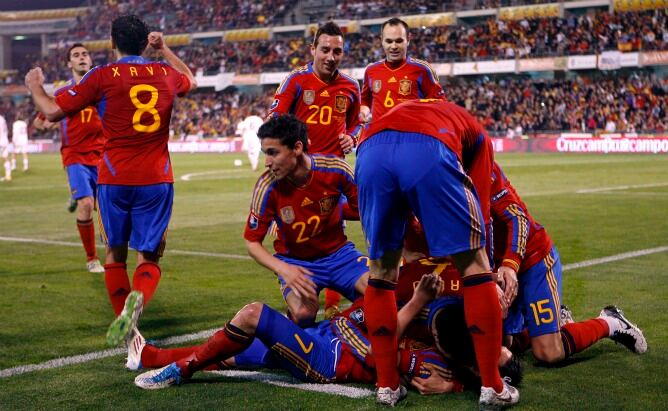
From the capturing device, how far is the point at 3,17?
246 feet

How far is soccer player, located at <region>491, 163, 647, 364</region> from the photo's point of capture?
5.23 m

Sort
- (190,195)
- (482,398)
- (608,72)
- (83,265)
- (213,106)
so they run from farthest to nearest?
1. (213,106)
2. (608,72)
3. (190,195)
4. (83,265)
5. (482,398)

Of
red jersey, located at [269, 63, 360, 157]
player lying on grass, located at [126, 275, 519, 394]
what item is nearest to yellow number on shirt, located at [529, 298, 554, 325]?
player lying on grass, located at [126, 275, 519, 394]

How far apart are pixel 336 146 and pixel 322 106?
0.40 meters

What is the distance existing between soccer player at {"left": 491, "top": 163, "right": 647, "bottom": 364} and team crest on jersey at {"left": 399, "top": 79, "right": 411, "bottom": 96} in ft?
13.9

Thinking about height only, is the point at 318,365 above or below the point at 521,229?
below

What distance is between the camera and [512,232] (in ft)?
16.8

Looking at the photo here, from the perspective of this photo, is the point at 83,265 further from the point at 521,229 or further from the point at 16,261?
the point at 521,229

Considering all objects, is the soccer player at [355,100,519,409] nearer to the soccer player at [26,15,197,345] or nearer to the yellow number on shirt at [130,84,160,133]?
the soccer player at [26,15,197,345]

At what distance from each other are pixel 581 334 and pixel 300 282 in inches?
71.9

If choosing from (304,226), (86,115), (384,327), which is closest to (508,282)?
(384,327)

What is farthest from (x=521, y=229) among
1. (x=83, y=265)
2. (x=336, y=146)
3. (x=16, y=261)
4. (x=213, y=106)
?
(x=213, y=106)

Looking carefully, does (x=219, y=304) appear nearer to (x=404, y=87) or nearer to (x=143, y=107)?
(x=143, y=107)

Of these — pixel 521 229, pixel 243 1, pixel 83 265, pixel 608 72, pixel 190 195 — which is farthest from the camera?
pixel 243 1
